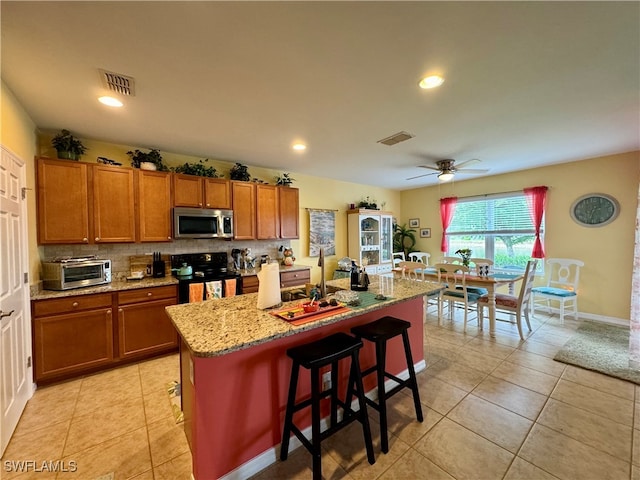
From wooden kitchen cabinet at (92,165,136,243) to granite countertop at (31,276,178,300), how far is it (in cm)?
48

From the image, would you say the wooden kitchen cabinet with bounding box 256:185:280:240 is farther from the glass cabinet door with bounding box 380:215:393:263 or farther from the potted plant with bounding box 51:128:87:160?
the glass cabinet door with bounding box 380:215:393:263

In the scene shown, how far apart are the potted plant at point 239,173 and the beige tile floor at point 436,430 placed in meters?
2.53

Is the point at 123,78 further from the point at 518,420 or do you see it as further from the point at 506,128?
the point at 518,420

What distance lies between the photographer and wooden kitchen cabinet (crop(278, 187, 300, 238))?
4121 mm

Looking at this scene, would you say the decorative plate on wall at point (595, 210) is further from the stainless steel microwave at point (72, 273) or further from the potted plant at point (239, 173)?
the stainless steel microwave at point (72, 273)

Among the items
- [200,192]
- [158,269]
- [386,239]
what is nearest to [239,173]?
[200,192]

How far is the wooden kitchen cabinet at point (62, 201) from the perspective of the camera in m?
2.48

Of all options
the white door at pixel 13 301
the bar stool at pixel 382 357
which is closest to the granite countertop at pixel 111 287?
the white door at pixel 13 301

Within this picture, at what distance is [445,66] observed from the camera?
1.69 metres

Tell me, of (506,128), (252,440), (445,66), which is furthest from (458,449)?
(506,128)

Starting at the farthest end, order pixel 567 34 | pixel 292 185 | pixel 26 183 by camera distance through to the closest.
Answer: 1. pixel 292 185
2. pixel 26 183
3. pixel 567 34

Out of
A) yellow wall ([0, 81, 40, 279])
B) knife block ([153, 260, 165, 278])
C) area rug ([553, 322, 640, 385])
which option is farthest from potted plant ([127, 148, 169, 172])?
area rug ([553, 322, 640, 385])

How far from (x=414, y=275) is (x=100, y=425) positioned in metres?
3.83

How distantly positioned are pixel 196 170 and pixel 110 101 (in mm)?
1360
